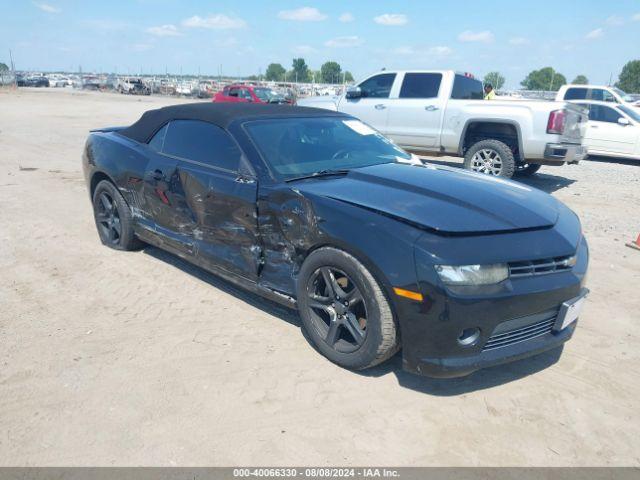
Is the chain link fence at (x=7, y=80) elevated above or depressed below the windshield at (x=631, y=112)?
below

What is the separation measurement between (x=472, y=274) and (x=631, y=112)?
1207 centimetres

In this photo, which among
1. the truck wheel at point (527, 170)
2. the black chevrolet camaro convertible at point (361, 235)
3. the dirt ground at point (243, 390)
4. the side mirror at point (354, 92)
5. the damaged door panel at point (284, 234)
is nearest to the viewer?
the dirt ground at point (243, 390)

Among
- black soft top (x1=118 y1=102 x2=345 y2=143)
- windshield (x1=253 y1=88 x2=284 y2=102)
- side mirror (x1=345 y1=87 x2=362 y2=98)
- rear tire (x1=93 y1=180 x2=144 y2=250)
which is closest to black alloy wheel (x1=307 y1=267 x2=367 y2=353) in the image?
black soft top (x1=118 y1=102 x2=345 y2=143)

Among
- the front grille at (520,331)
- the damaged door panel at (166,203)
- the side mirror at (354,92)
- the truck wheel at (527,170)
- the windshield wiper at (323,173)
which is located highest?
the side mirror at (354,92)

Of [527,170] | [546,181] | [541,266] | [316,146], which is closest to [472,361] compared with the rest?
[541,266]

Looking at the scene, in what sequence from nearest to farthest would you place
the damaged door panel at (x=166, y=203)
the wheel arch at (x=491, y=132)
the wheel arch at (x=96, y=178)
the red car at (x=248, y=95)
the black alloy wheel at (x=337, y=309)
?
the black alloy wheel at (x=337, y=309), the damaged door panel at (x=166, y=203), the wheel arch at (x=96, y=178), the wheel arch at (x=491, y=132), the red car at (x=248, y=95)

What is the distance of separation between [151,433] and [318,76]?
119137mm

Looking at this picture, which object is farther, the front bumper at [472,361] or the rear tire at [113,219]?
the rear tire at [113,219]

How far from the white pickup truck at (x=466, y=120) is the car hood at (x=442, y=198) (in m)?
4.88

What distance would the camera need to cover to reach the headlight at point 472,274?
2.50 meters

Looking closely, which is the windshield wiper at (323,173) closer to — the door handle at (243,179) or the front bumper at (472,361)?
the door handle at (243,179)

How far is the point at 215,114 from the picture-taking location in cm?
396

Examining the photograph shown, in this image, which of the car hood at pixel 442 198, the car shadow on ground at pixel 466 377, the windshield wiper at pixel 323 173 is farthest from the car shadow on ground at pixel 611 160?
the windshield wiper at pixel 323 173

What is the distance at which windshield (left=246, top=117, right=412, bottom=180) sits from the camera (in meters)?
3.55
